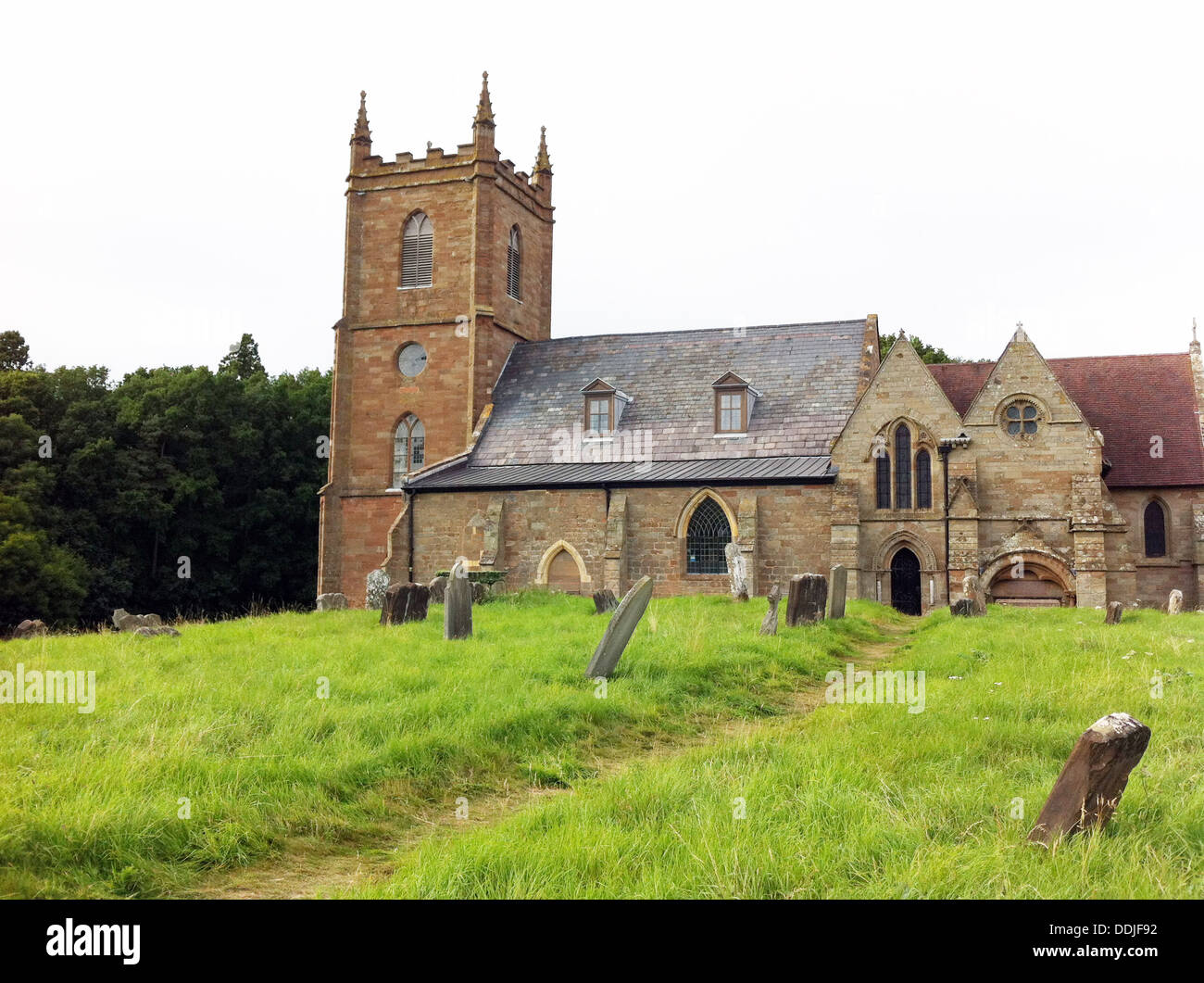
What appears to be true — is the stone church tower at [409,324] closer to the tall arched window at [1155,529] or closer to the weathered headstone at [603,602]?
the weathered headstone at [603,602]

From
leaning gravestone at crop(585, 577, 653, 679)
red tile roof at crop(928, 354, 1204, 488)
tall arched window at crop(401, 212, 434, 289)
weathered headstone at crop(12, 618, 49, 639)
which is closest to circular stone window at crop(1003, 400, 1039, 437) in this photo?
red tile roof at crop(928, 354, 1204, 488)

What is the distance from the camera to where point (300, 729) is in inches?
325

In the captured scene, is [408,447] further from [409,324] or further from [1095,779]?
[1095,779]

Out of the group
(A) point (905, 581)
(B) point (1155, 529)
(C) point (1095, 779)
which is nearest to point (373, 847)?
(C) point (1095, 779)

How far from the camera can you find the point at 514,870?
5352 mm

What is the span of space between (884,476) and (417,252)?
18.3 metres

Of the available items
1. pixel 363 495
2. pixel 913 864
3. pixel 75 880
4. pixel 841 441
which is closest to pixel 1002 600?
pixel 841 441

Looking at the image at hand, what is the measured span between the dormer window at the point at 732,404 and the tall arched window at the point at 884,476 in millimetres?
4603

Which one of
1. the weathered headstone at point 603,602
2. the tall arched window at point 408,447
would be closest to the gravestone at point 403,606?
the weathered headstone at point 603,602

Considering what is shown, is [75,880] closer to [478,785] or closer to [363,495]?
[478,785]

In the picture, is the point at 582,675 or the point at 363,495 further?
the point at 363,495

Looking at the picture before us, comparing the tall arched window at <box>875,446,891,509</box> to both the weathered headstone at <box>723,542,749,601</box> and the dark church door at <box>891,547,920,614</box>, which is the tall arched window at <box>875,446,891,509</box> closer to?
the dark church door at <box>891,547,920,614</box>
